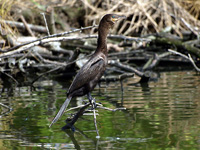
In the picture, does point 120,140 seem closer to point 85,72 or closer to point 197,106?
point 85,72

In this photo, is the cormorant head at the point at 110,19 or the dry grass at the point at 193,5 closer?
the cormorant head at the point at 110,19

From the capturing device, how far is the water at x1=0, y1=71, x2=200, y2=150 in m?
4.65

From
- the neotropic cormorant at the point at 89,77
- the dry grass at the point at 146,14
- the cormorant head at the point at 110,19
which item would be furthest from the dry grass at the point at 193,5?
the neotropic cormorant at the point at 89,77

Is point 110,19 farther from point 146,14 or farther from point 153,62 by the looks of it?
point 146,14

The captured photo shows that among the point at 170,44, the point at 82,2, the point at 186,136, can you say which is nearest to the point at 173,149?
the point at 186,136

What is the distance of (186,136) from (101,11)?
1072 centimetres

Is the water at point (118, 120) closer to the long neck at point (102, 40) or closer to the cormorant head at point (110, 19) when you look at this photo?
the long neck at point (102, 40)

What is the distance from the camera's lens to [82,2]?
15781mm

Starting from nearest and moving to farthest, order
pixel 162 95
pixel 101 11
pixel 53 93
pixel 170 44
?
pixel 162 95, pixel 53 93, pixel 170 44, pixel 101 11

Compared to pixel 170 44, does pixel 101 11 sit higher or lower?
higher

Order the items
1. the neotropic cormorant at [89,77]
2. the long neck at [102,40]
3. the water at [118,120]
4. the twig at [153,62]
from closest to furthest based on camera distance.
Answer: the water at [118,120], the neotropic cormorant at [89,77], the long neck at [102,40], the twig at [153,62]

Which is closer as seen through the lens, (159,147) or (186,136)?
(159,147)

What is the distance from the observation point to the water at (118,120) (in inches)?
183

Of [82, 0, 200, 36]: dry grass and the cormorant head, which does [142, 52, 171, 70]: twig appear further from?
the cormorant head
